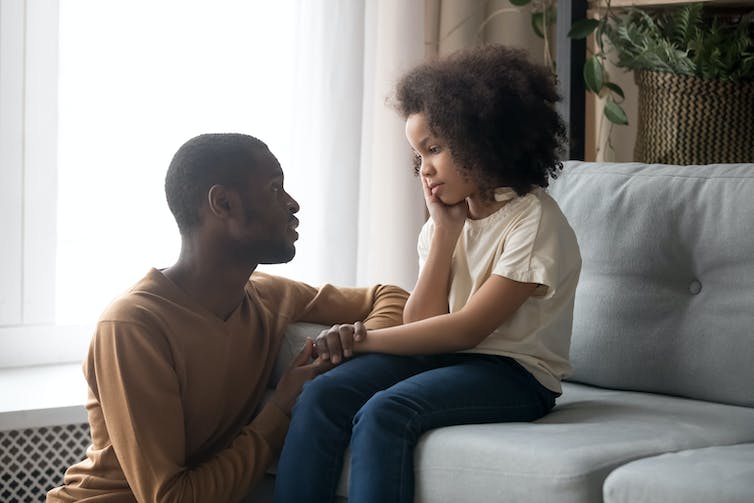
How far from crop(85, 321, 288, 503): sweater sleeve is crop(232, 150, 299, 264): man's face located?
21cm

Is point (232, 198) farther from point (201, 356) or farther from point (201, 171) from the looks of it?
point (201, 356)

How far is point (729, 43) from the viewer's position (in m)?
2.43

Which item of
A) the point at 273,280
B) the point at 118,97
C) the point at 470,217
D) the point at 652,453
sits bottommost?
the point at 652,453

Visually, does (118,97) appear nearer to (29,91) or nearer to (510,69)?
(29,91)

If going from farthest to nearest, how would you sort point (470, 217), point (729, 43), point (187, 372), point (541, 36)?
point (541, 36) < point (729, 43) < point (470, 217) < point (187, 372)

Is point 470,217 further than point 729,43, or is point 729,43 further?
point 729,43

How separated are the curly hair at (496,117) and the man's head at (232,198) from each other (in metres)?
0.28

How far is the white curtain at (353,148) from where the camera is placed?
2.72 meters

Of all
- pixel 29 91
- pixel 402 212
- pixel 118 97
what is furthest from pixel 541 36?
pixel 29 91

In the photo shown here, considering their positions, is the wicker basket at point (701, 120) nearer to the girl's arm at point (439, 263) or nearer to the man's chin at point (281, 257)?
the girl's arm at point (439, 263)

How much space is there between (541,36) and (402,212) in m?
0.63

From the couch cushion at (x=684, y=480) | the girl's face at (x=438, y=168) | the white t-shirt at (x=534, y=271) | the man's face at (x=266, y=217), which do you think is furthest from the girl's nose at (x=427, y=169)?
the couch cushion at (x=684, y=480)

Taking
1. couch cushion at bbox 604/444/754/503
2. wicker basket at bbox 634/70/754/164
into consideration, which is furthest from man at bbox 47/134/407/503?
wicker basket at bbox 634/70/754/164

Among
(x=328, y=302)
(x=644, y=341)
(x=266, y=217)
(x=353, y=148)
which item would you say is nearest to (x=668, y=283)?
(x=644, y=341)
